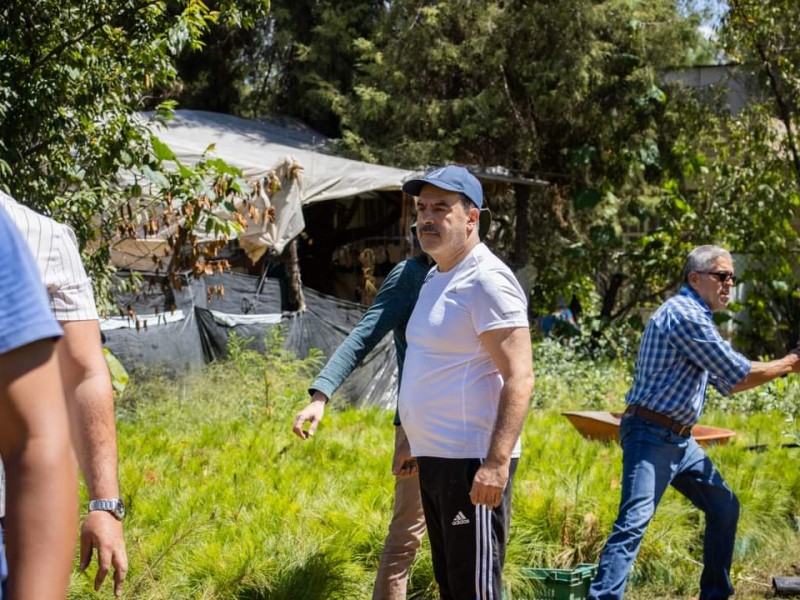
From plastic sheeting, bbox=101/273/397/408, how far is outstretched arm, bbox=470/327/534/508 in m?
7.01

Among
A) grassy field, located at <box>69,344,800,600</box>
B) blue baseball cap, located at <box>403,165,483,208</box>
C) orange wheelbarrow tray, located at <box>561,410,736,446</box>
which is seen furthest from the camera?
orange wheelbarrow tray, located at <box>561,410,736,446</box>

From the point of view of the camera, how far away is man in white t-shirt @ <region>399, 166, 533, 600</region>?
163 inches

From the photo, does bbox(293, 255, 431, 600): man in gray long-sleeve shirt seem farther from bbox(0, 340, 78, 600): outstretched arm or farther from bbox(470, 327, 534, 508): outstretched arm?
bbox(0, 340, 78, 600): outstretched arm

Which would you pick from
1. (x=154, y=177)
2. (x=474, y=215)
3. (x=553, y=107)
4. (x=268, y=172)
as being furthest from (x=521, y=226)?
(x=474, y=215)

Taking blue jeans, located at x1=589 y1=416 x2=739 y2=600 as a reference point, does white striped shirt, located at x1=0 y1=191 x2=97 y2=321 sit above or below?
above

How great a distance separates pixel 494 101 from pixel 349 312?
17.8ft

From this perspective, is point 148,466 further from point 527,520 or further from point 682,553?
point 682,553

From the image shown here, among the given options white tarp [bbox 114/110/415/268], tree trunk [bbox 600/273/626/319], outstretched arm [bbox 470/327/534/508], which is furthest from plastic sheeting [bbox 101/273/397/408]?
outstretched arm [bbox 470/327/534/508]

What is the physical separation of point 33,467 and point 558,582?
4727 millimetres

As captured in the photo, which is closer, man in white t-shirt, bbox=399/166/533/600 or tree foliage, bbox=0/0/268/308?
man in white t-shirt, bbox=399/166/533/600

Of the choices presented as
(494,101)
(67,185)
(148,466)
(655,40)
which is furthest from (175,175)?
(655,40)

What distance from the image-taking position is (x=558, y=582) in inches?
241

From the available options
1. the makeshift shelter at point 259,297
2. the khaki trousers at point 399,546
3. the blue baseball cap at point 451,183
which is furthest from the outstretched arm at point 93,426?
the makeshift shelter at point 259,297

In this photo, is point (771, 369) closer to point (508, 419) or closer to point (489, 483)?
point (508, 419)
